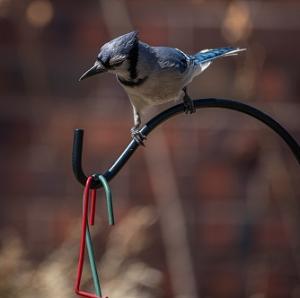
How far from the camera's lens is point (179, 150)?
2.49m

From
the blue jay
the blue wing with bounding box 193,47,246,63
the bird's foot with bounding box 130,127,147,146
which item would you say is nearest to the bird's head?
the blue jay

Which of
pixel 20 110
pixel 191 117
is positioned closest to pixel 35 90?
pixel 20 110

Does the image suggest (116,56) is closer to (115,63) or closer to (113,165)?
(115,63)

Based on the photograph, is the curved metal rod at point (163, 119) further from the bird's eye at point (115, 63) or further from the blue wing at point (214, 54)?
the blue wing at point (214, 54)

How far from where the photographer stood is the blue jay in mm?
1706

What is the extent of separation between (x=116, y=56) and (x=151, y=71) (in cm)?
21

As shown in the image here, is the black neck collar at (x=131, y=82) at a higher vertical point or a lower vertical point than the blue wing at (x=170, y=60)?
lower

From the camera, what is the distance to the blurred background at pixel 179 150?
2484 millimetres

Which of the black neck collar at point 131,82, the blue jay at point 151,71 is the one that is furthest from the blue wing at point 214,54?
the black neck collar at point 131,82

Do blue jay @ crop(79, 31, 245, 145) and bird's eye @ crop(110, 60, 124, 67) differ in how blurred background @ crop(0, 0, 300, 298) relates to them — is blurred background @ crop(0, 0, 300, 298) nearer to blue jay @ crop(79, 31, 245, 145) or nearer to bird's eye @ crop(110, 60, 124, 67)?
blue jay @ crop(79, 31, 245, 145)

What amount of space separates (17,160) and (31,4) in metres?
0.41

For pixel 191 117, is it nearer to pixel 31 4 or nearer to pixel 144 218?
pixel 144 218

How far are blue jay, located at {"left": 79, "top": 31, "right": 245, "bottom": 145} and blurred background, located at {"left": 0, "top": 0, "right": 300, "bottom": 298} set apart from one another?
0.51 meters

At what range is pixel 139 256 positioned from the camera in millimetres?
2484
